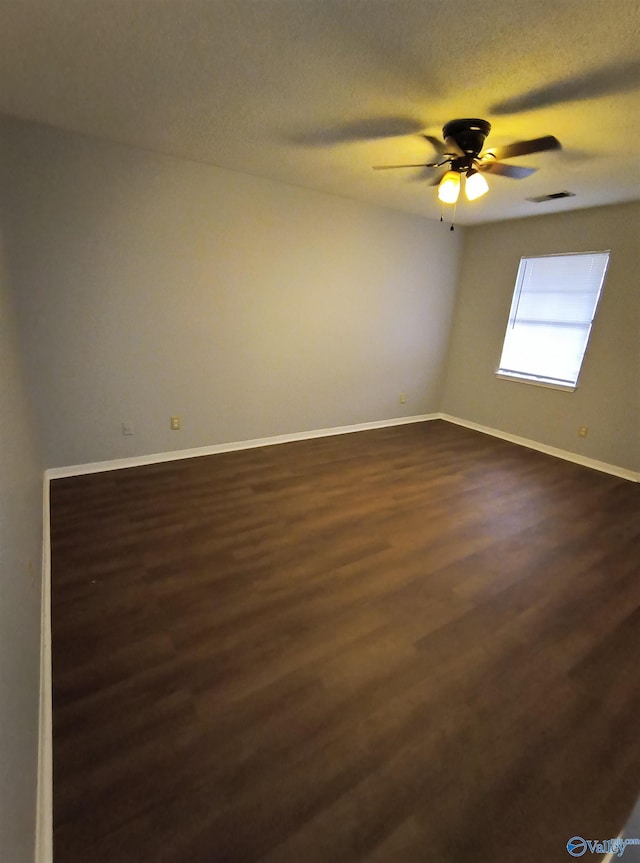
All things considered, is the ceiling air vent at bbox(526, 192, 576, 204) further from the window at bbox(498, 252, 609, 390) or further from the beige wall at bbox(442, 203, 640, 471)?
the window at bbox(498, 252, 609, 390)

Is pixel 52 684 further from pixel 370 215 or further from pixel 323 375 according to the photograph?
pixel 370 215

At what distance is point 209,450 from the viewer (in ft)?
12.4

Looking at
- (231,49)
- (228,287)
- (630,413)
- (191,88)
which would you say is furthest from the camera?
(630,413)

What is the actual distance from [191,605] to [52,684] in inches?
23.5

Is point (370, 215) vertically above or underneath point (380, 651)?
above

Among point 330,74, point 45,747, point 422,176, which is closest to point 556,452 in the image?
point 422,176

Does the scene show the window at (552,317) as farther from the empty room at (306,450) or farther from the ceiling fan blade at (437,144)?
the ceiling fan blade at (437,144)

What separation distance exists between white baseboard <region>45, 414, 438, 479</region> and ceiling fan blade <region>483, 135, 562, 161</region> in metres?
2.94

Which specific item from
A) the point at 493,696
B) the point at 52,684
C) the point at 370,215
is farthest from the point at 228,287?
the point at 493,696

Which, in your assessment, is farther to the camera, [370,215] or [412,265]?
[412,265]

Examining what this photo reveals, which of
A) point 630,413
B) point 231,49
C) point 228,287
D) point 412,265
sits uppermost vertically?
point 231,49

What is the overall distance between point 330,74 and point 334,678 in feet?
8.65

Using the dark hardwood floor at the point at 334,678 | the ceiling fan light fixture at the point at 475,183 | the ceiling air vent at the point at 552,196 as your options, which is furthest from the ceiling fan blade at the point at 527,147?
the dark hardwood floor at the point at 334,678

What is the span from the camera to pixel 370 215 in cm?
405
